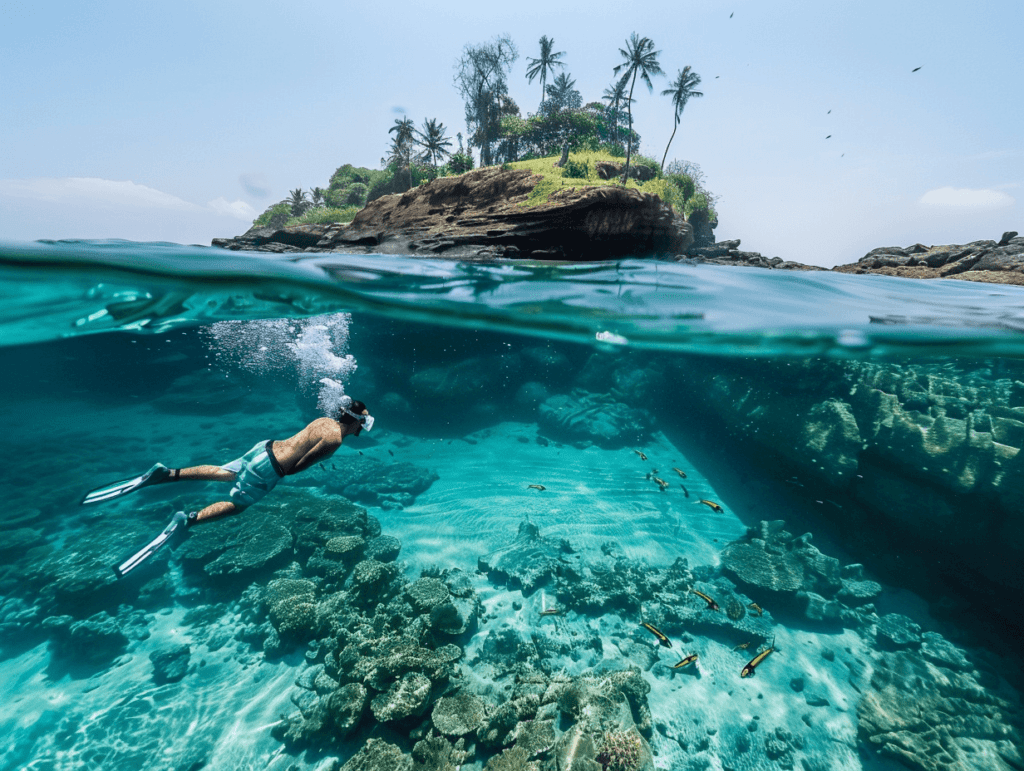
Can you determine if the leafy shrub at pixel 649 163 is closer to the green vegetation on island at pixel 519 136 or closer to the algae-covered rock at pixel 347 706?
the green vegetation on island at pixel 519 136

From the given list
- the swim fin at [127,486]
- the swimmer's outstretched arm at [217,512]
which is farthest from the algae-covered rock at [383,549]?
the swim fin at [127,486]

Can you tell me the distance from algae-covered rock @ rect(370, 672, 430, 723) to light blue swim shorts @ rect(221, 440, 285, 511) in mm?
3351

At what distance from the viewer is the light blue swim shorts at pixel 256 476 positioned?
466cm

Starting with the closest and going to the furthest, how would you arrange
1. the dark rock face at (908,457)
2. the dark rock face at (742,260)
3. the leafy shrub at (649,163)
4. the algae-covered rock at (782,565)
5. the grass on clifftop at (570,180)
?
the dark rock face at (908,457) → the algae-covered rock at (782,565) → the dark rock face at (742,260) → the grass on clifftop at (570,180) → the leafy shrub at (649,163)

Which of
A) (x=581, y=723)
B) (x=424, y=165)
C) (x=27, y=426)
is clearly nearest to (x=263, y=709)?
(x=581, y=723)

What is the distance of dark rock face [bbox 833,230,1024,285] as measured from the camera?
10852 mm

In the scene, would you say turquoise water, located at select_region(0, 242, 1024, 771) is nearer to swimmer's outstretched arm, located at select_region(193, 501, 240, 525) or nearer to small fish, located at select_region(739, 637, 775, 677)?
small fish, located at select_region(739, 637, 775, 677)

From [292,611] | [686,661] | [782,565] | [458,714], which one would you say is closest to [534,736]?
[458,714]

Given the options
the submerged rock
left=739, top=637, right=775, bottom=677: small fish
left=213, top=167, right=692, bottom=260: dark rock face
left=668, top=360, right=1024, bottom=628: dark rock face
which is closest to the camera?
left=739, top=637, right=775, bottom=677: small fish

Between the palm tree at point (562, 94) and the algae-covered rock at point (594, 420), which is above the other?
the palm tree at point (562, 94)

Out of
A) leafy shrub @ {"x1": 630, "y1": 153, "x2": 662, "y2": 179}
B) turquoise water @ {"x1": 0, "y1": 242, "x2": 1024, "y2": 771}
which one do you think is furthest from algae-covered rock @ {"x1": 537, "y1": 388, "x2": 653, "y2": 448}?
leafy shrub @ {"x1": 630, "y1": 153, "x2": 662, "y2": 179}

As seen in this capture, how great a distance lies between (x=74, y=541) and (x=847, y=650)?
1808 centimetres

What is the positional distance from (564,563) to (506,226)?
36.9ft

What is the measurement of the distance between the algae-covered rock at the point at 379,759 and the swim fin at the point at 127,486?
425 centimetres
